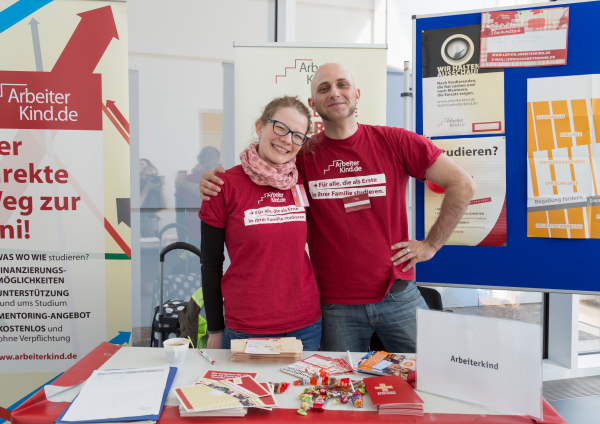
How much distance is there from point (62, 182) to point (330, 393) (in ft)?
6.58

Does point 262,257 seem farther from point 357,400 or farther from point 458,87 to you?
point 458,87

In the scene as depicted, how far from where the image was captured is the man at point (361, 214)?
183 centimetres

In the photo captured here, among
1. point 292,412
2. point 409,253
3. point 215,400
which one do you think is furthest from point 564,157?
point 215,400

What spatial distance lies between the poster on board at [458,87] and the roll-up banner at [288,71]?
25.4 inches

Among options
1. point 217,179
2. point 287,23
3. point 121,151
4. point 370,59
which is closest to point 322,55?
point 370,59

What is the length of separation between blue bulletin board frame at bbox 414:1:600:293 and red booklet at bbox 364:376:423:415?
1.05m

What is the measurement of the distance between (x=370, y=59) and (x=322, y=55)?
0.29m

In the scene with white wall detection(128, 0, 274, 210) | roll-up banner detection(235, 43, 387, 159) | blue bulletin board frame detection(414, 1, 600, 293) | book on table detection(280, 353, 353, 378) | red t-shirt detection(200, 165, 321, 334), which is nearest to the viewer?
book on table detection(280, 353, 353, 378)

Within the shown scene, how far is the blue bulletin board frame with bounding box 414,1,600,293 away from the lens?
1.94 m

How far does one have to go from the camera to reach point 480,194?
6.89 feet

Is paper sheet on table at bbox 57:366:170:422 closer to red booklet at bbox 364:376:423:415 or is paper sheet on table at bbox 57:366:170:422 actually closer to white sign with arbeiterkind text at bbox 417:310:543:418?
red booklet at bbox 364:376:423:415

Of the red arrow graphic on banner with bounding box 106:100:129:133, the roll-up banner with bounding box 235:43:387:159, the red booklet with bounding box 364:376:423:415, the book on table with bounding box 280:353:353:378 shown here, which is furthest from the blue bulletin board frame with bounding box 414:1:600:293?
the red arrow graphic on banner with bounding box 106:100:129:133

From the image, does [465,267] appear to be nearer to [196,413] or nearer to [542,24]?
[542,24]

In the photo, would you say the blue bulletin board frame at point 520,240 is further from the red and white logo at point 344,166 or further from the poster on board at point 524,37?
the red and white logo at point 344,166
